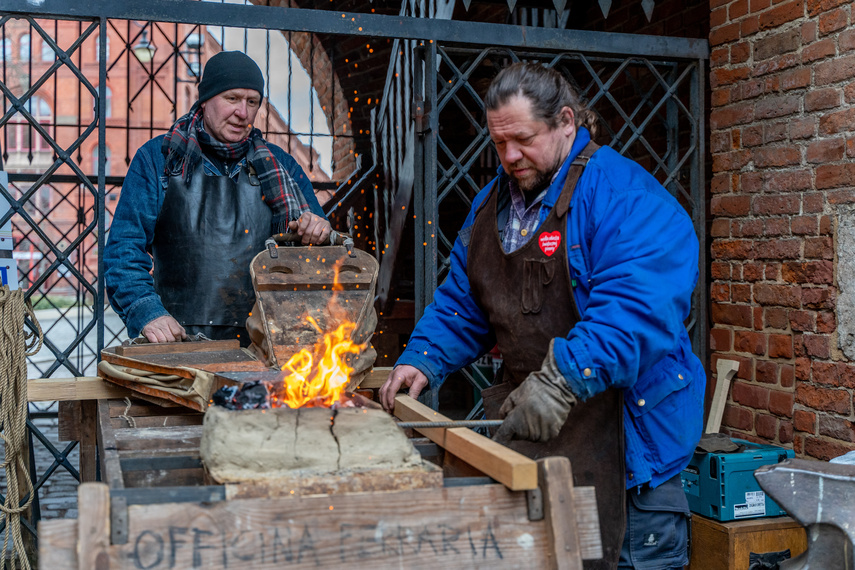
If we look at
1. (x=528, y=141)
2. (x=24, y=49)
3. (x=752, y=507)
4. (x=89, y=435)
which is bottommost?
(x=752, y=507)

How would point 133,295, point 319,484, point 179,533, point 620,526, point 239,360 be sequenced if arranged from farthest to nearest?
point 133,295 → point 239,360 → point 620,526 → point 319,484 → point 179,533

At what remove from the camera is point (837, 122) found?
10.6 feet

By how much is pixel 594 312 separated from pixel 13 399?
2.03 metres

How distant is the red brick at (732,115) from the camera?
370 cm

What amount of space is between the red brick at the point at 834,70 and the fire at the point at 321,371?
2081mm

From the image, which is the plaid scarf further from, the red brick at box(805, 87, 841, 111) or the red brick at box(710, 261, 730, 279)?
the red brick at box(805, 87, 841, 111)

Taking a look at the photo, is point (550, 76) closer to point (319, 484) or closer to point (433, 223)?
point (319, 484)

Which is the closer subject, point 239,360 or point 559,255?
point 559,255

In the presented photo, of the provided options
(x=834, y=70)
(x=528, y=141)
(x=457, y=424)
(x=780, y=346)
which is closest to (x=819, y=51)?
(x=834, y=70)

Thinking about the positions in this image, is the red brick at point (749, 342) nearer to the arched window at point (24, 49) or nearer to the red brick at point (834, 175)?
the red brick at point (834, 175)

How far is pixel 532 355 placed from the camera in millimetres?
2350

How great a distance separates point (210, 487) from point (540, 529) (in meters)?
0.66

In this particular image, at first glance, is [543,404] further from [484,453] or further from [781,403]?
[781,403]

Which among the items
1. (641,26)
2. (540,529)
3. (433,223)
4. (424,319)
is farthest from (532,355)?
(641,26)
